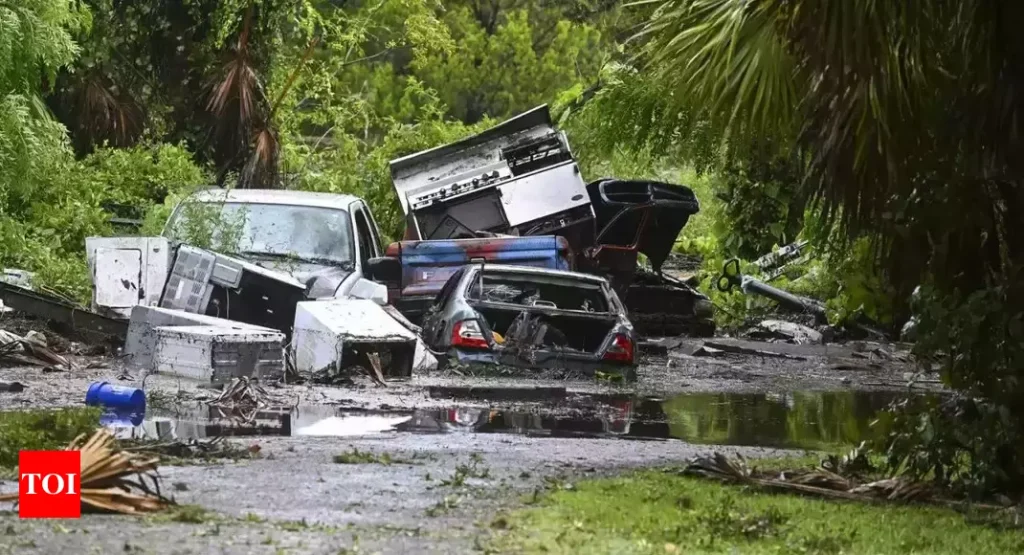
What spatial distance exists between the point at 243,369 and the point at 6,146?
167 inches

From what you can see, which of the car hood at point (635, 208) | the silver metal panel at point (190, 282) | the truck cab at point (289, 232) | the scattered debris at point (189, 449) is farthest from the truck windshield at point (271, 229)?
the scattered debris at point (189, 449)

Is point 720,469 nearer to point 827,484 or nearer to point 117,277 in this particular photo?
point 827,484

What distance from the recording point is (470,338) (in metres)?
14.0

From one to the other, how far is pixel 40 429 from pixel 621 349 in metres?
6.54

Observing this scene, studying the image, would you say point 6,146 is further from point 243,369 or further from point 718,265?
point 718,265

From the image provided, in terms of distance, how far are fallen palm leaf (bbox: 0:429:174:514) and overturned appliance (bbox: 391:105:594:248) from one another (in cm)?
1305

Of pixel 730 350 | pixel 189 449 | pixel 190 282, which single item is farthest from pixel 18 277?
pixel 730 350

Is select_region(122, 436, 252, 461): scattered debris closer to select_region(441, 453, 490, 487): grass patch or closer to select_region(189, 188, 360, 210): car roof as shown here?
select_region(441, 453, 490, 487): grass patch

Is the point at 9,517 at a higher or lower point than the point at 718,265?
lower

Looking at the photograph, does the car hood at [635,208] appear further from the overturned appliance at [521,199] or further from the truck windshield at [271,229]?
the truck windshield at [271,229]

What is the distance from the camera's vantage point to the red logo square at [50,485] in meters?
6.21

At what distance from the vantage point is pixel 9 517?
6.16 m

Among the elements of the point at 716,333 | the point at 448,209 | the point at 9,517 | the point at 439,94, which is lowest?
the point at 9,517

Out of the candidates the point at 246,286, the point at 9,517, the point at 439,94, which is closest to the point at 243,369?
the point at 246,286
